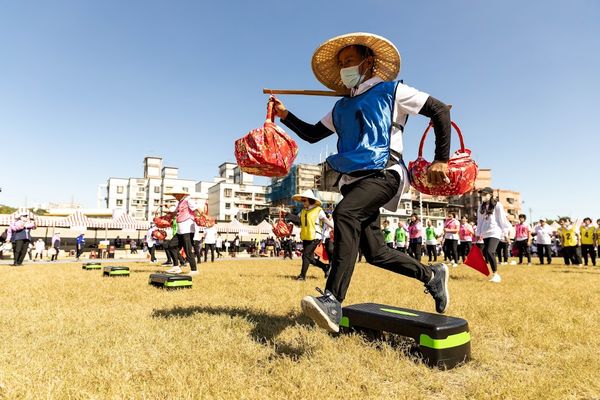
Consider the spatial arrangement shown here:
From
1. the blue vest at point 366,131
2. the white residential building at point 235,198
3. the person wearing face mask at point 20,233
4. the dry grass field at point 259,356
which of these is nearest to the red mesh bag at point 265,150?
the blue vest at point 366,131

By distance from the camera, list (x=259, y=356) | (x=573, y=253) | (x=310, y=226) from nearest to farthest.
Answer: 1. (x=259, y=356)
2. (x=310, y=226)
3. (x=573, y=253)

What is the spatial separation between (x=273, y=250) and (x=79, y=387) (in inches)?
1444

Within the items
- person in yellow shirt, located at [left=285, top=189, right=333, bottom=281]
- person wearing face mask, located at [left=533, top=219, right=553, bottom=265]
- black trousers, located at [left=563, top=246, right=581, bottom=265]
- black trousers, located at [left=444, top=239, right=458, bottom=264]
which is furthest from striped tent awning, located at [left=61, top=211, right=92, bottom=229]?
black trousers, located at [left=563, top=246, right=581, bottom=265]

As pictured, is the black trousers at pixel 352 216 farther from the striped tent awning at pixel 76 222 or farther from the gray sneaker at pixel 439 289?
the striped tent awning at pixel 76 222

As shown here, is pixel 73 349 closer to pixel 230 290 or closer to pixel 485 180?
pixel 230 290

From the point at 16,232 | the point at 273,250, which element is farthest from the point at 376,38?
the point at 273,250

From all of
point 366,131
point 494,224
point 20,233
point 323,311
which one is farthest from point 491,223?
point 20,233

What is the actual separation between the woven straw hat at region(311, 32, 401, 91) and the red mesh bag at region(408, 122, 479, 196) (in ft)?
2.96

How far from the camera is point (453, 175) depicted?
320 cm

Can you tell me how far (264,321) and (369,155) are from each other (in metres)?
2.06

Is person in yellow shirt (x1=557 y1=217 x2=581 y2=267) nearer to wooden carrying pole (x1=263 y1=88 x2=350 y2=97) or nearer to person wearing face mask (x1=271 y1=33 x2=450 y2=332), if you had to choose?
person wearing face mask (x1=271 y1=33 x2=450 y2=332)

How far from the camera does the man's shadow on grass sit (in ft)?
9.79

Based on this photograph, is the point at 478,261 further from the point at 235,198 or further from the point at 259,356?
the point at 235,198

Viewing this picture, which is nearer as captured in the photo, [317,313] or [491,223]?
[317,313]
